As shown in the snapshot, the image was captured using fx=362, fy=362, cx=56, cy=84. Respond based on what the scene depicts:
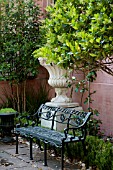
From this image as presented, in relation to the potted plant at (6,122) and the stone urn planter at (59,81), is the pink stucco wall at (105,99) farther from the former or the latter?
the potted plant at (6,122)

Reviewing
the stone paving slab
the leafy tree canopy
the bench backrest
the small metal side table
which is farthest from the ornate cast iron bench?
the leafy tree canopy

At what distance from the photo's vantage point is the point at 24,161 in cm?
680

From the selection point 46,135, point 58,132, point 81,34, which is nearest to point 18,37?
point 58,132

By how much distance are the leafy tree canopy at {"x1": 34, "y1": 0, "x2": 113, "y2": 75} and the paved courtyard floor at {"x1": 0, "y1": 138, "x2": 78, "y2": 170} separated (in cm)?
186

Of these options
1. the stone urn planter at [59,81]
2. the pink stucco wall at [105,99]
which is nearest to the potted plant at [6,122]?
the stone urn planter at [59,81]

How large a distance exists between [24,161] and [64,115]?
4.74 ft

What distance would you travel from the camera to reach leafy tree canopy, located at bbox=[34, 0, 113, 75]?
508 centimetres

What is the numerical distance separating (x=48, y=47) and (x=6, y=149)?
9.37 feet

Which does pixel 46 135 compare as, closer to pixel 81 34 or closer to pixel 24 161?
pixel 24 161

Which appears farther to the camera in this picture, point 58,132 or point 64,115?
point 64,115

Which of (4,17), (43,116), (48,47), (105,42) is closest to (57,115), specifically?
(43,116)

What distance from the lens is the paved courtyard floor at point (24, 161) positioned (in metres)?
6.41

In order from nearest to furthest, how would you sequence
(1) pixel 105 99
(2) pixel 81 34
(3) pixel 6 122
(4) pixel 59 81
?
(2) pixel 81 34
(3) pixel 6 122
(4) pixel 59 81
(1) pixel 105 99

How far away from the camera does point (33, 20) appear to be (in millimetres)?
10156
